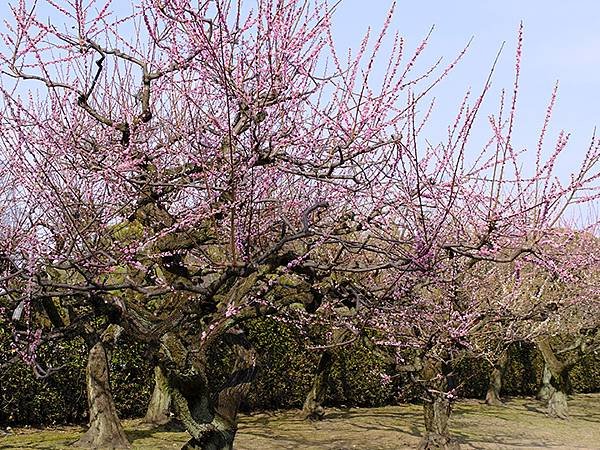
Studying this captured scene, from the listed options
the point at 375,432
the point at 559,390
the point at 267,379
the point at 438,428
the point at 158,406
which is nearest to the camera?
the point at 438,428

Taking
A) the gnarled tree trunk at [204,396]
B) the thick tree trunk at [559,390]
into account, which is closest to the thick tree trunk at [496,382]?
the thick tree trunk at [559,390]

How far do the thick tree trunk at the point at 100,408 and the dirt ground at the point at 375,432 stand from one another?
1.54 ft

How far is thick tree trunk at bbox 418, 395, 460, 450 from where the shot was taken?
9305mm

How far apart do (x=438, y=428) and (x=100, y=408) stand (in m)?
4.37

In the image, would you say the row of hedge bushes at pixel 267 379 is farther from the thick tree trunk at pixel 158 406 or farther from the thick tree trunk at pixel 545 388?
the thick tree trunk at pixel 545 388

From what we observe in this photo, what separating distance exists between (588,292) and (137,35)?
9.36 meters

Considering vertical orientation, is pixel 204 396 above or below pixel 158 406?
above

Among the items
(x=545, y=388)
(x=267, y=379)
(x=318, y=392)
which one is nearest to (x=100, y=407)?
(x=318, y=392)

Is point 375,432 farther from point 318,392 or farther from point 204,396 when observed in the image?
point 204,396

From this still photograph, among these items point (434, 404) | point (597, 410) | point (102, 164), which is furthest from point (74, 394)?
Result: point (597, 410)

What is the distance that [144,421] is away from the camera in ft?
37.9

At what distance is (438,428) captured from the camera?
9.40 m

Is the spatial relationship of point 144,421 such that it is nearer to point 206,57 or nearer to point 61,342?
point 61,342

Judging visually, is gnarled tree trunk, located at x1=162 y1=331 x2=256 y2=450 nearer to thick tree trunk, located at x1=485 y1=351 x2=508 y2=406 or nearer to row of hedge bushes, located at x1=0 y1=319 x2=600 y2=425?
row of hedge bushes, located at x1=0 y1=319 x2=600 y2=425
